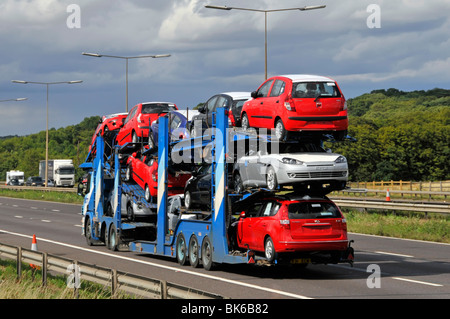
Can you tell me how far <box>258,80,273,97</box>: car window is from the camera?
18188 mm

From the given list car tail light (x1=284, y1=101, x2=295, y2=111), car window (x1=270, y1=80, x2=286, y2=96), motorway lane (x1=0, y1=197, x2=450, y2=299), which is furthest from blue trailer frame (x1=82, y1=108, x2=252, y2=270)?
car tail light (x1=284, y1=101, x2=295, y2=111)

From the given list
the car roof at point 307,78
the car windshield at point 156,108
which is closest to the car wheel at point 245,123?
the car roof at point 307,78

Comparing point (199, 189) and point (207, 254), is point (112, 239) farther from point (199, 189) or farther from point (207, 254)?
point (207, 254)

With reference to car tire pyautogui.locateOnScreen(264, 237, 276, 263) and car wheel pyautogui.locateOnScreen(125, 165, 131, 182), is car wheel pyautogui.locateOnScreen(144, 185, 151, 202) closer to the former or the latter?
car wheel pyautogui.locateOnScreen(125, 165, 131, 182)

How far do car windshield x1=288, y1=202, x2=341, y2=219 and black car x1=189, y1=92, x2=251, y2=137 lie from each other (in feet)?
12.9

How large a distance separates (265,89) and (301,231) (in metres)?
3.58

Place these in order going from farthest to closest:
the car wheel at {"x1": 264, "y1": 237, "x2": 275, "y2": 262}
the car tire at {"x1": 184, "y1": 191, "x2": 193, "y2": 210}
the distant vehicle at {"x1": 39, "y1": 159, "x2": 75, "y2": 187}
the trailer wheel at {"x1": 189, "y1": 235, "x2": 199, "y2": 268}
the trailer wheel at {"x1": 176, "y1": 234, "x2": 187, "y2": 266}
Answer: the distant vehicle at {"x1": 39, "y1": 159, "x2": 75, "y2": 187} < the car tire at {"x1": 184, "y1": 191, "x2": 193, "y2": 210} < the trailer wheel at {"x1": 176, "y1": 234, "x2": 187, "y2": 266} < the trailer wheel at {"x1": 189, "y1": 235, "x2": 199, "y2": 268} < the car wheel at {"x1": 264, "y1": 237, "x2": 275, "y2": 262}

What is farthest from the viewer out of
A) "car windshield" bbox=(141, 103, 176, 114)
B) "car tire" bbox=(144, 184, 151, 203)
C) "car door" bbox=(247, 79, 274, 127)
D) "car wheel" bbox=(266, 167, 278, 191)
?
"car windshield" bbox=(141, 103, 176, 114)

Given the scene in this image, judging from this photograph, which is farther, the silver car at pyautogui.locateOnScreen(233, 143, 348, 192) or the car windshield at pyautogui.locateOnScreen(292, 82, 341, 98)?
the car windshield at pyautogui.locateOnScreen(292, 82, 341, 98)

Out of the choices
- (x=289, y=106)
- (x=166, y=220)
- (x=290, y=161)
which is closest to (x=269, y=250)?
(x=290, y=161)

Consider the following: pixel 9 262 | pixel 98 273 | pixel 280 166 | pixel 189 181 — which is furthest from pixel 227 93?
pixel 98 273

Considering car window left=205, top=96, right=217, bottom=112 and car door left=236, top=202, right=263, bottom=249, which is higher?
car window left=205, top=96, right=217, bottom=112
